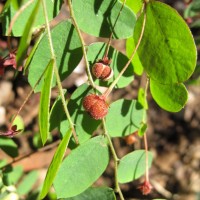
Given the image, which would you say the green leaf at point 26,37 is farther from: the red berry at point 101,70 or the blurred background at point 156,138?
the blurred background at point 156,138

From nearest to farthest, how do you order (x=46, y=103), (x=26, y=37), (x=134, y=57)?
1. (x=26, y=37)
2. (x=46, y=103)
3. (x=134, y=57)

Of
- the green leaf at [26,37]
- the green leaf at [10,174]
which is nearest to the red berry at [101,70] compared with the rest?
the green leaf at [26,37]

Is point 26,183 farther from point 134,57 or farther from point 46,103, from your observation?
point 46,103

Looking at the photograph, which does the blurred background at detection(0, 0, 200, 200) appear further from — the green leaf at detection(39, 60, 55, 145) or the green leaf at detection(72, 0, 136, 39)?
the green leaf at detection(39, 60, 55, 145)

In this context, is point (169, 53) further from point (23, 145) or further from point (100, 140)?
point (23, 145)

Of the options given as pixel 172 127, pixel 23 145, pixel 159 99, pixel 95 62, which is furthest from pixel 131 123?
pixel 172 127

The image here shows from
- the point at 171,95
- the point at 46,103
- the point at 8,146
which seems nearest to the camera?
the point at 46,103

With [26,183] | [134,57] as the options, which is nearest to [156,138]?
[26,183]
